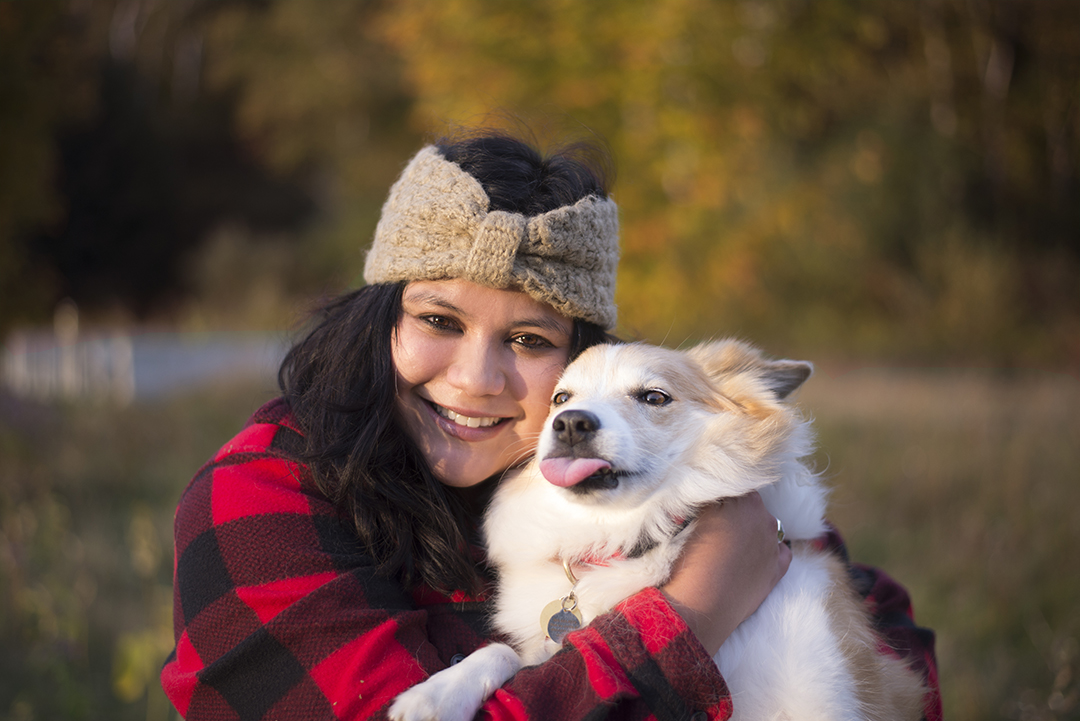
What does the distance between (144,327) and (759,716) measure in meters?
14.8

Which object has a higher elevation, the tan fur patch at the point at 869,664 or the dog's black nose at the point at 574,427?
the dog's black nose at the point at 574,427

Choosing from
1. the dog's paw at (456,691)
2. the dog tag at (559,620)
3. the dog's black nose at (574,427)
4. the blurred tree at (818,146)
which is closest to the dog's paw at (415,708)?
the dog's paw at (456,691)

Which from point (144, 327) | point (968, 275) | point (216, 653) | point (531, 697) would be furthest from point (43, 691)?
point (968, 275)

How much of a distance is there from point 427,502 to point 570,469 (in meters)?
0.39

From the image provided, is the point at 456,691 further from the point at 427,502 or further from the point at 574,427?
the point at 574,427

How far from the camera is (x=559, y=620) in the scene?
5.90 ft

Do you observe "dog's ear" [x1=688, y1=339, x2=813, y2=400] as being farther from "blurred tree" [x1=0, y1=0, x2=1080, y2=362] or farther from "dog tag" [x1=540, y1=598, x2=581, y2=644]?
"dog tag" [x1=540, y1=598, x2=581, y2=644]

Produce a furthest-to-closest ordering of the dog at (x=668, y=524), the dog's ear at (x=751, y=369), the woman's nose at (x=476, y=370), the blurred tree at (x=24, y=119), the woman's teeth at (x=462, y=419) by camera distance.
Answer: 1. the blurred tree at (x=24, y=119)
2. the dog's ear at (x=751, y=369)
3. the woman's teeth at (x=462, y=419)
4. the woman's nose at (x=476, y=370)
5. the dog at (x=668, y=524)

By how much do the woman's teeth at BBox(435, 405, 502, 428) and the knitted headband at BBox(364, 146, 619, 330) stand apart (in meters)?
0.36

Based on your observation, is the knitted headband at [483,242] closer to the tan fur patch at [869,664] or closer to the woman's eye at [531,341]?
the woman's eye at [531,341]

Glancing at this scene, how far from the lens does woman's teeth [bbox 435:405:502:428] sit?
196 cm

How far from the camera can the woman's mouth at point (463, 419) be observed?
1.96 meters

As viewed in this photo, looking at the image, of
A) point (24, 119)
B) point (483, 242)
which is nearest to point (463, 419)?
point (483, 242)

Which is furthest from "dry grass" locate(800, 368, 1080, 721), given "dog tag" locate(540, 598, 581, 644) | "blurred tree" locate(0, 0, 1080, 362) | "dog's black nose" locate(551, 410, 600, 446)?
"blurred tree" locate(0, 0, 1080, 362)
